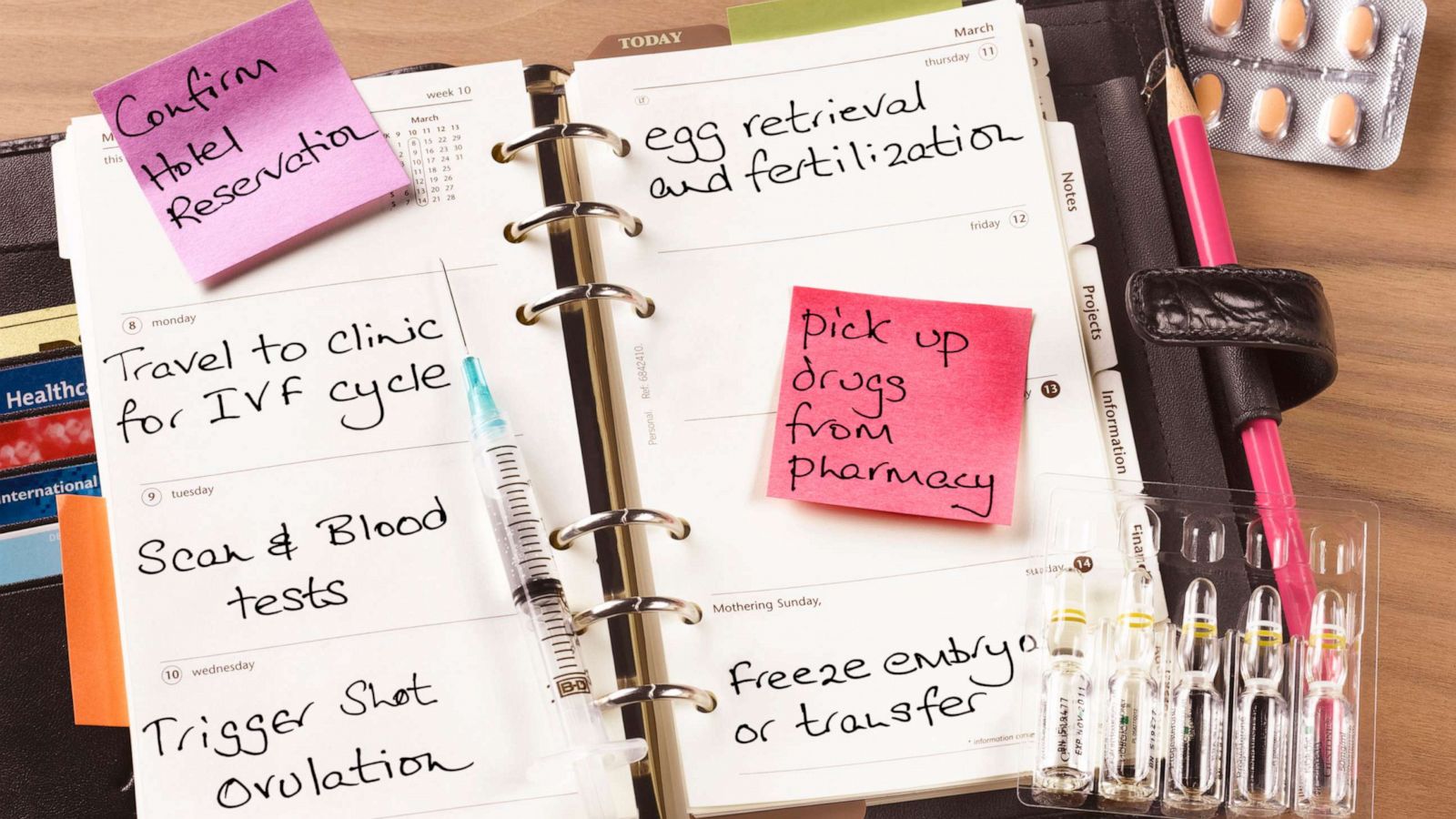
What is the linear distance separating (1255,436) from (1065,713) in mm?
192

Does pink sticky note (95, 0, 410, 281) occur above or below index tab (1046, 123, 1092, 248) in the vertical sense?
above

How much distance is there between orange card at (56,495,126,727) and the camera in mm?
587

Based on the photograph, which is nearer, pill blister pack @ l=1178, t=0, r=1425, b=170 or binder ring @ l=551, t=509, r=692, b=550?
binder ring @ l=551, t=509, r=692, b=550

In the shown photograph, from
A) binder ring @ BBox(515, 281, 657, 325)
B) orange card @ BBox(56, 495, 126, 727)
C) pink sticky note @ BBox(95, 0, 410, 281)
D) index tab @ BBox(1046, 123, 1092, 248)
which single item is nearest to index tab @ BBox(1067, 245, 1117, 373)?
index tab @ BBox(1046, 123, 1092, 248)

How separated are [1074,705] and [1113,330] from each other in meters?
0.21

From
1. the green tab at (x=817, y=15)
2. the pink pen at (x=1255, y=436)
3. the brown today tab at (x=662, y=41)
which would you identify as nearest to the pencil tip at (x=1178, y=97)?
the pink pen at (x=1255, y=436)

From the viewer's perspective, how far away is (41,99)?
0.72 metres

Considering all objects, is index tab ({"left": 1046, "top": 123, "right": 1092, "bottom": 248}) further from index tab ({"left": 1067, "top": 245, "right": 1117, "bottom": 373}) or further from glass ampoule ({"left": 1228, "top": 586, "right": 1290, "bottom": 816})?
glass ampoule ({"left": 1228, "top": 586, "right": 1290, "bottom": 816})

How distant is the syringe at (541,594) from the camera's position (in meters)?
0.56

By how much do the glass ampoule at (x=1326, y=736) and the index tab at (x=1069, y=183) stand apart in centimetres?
25

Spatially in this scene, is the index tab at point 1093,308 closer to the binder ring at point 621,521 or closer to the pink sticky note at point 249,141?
the binder ring at point 621,521

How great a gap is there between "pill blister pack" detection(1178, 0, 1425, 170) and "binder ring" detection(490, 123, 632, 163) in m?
0.37

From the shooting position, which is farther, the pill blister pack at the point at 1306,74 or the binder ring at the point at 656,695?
the pill blister pack at the point at 1306,74

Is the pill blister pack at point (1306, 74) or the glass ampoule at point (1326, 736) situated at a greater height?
the pill blister pack at point (1306, 74)
